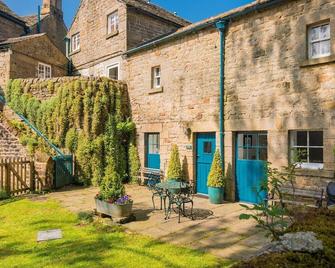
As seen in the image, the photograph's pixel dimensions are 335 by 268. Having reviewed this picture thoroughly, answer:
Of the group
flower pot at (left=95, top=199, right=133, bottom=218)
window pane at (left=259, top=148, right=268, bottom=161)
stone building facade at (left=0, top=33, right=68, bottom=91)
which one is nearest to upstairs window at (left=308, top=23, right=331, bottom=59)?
window pane at (left=259, top=148, right=268, bottom=161)

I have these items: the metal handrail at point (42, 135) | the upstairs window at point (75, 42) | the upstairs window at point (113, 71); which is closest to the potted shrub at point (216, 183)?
the metal handrail at point (42, 135)

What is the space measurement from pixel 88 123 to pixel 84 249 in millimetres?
8021

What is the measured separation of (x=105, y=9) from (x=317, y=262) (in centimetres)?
1758

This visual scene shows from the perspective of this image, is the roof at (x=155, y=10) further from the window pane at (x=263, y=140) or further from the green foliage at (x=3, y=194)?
the green foliage at (x=3, y=194)

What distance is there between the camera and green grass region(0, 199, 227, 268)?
5.18m

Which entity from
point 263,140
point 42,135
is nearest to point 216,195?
point 263,140

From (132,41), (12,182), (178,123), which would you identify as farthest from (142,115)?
(12,182)

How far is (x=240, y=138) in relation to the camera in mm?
9992

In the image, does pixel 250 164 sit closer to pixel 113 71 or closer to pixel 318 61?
pixel 318 61

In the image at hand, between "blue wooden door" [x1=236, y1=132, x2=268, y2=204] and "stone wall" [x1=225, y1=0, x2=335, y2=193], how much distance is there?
1.07ft

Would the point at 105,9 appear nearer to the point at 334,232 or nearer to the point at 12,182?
the point at 12,182

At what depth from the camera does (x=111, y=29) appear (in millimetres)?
16938

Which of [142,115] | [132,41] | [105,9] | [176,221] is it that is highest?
[105,9]

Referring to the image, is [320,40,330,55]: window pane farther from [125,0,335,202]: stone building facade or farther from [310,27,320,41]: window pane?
[310,27,320,41]: window pane
